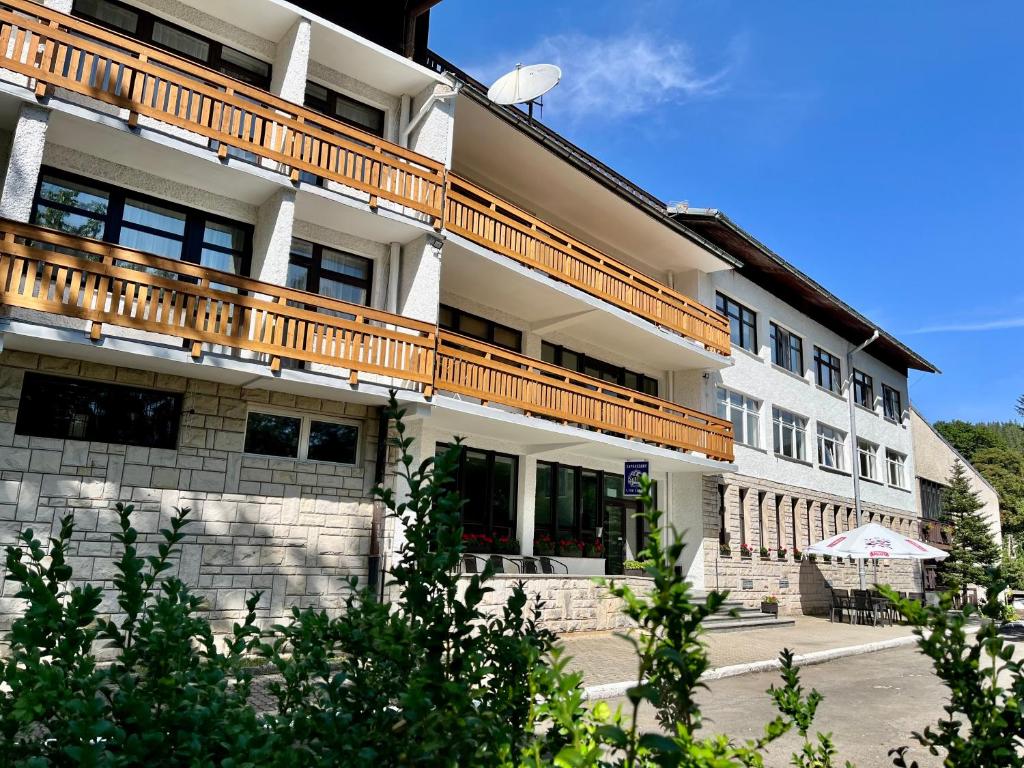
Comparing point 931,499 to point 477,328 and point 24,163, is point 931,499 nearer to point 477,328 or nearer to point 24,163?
point 477,328

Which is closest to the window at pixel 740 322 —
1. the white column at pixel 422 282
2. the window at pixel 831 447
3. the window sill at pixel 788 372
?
the window sill at pixel 788 372

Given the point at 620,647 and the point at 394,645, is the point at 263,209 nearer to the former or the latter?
the point at 620,647

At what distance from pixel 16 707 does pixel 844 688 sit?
40.0 feet

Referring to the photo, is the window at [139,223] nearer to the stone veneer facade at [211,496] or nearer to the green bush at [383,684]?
the stone veneer facade at [211,496]

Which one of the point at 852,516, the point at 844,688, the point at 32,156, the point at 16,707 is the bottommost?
the point at 844,688

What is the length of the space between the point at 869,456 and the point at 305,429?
90.2 feet

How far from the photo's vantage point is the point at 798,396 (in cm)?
2741

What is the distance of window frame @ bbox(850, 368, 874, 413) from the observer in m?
32.4

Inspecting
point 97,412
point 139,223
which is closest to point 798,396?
point 139,223

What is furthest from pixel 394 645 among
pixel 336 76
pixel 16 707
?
pixel 336 76

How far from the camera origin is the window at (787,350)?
26859 mm

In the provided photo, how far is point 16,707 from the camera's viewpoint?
2.17 m

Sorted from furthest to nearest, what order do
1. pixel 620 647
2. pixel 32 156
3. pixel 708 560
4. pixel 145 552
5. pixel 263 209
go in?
pixel 708 560, pixel 620 647, pixel 263 209, pixel 145 552, pixel 32 156

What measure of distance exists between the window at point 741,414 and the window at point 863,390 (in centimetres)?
923
